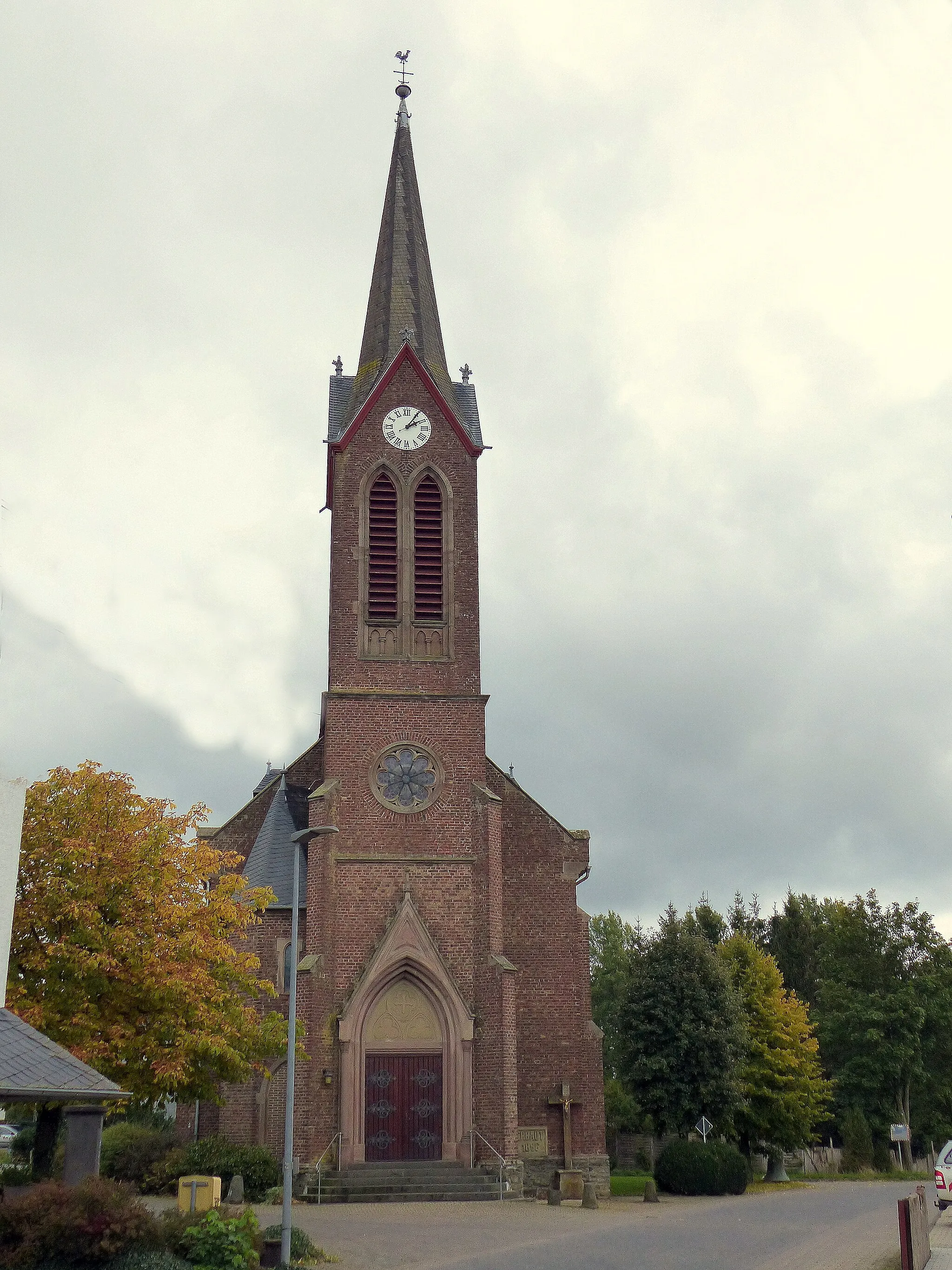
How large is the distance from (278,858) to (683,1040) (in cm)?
1527

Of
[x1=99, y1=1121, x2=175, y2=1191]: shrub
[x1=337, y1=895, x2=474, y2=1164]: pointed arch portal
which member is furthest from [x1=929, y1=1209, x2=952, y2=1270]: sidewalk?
[x1=99, y1=1121, x2=175, y2=1191]: shrub

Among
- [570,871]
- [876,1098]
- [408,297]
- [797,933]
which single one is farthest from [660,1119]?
[797,933]

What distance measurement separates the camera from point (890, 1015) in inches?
2132

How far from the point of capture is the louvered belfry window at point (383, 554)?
3547 centimetres

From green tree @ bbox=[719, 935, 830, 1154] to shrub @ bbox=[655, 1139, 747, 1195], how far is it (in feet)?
26.9

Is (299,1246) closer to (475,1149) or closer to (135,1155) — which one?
(475,1149)

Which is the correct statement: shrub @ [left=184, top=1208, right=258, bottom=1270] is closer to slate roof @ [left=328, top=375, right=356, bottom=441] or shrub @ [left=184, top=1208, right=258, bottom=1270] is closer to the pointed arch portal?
the pointed arch portal

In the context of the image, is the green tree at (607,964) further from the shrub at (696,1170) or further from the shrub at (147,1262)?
the shrub at (147,1262)

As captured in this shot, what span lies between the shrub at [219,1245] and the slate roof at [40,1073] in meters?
2.13

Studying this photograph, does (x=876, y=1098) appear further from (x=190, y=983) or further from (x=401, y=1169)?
(x=190, y=983)

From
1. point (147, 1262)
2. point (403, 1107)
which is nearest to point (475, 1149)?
point (403, 1107)

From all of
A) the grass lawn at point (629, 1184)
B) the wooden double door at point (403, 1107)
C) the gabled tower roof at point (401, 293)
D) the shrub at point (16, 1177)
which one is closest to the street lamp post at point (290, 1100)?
the shrub at point (16, 1177)

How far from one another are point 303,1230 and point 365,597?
57.8 ft

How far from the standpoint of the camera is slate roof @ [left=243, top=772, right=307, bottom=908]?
3225 cm
